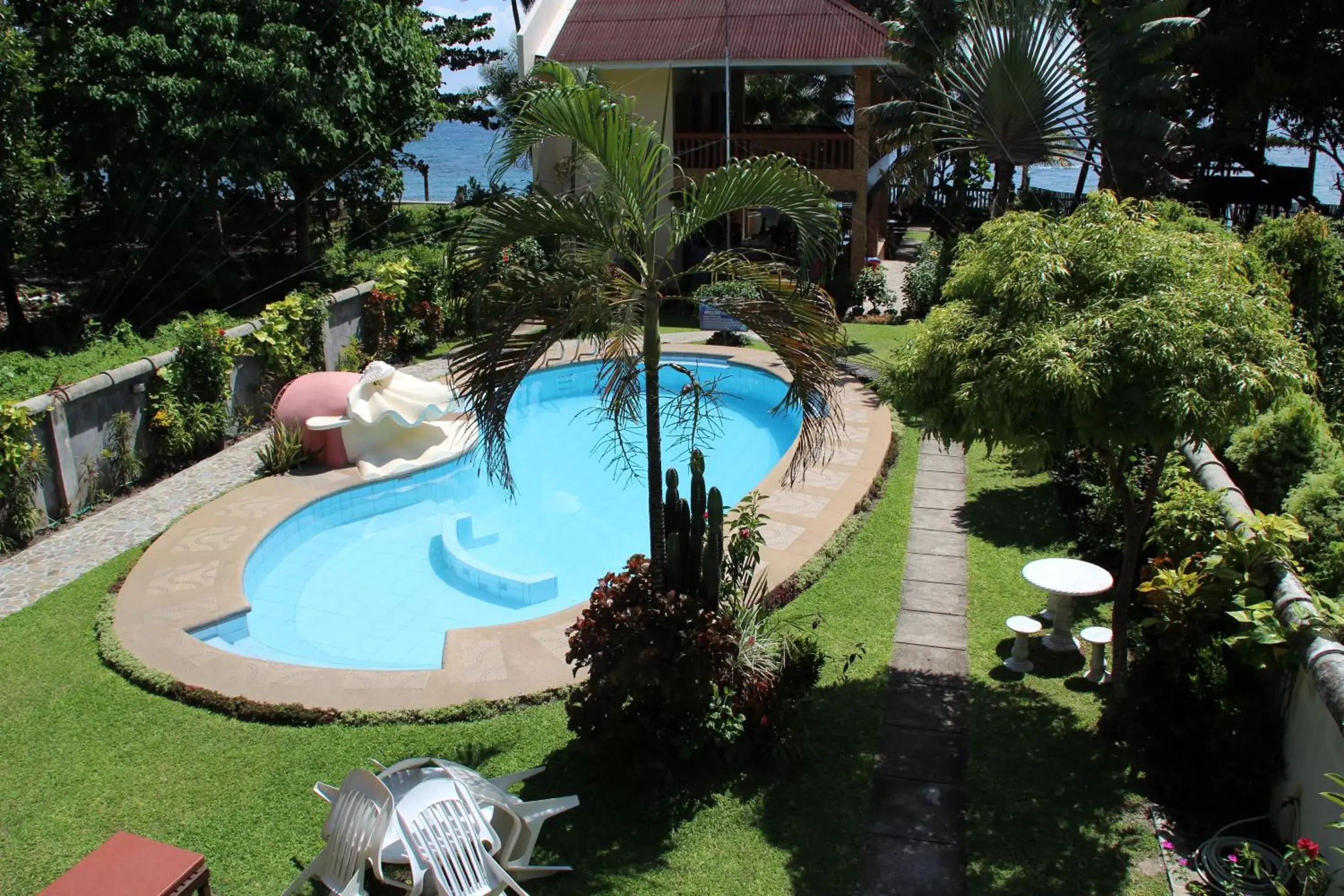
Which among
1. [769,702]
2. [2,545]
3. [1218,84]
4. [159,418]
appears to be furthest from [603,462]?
[1218,84]

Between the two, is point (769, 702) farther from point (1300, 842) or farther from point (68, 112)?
point (68, 112)

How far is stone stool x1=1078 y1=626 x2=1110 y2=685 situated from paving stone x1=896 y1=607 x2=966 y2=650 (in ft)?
3.61

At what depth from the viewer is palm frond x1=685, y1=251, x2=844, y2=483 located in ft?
23.9

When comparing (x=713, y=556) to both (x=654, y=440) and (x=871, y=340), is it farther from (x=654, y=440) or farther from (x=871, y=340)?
(x=871, y=340)

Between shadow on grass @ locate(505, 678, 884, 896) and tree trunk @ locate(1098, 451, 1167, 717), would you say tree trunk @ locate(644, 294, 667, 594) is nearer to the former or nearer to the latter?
shadow on grass @ locate(505, 678, 884, 896)

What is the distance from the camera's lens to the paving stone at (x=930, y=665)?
8836 millimetres

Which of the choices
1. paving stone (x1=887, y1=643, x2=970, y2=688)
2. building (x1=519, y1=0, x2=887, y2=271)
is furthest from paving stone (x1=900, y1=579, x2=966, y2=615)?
building (x1=519, y1=0, x2=887, y2=271)

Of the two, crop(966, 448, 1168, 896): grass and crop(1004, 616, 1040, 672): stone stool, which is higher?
crop(1004, 616, 1040, 672): stone stool

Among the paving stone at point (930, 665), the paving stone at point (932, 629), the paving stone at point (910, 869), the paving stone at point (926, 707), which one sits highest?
the paving stone at point (932, 629)

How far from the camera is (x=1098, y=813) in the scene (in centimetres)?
697

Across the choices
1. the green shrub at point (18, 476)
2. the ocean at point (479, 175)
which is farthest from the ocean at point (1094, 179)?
the green shrub at point (18, 476)

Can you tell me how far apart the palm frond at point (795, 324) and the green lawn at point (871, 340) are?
33.7 feet

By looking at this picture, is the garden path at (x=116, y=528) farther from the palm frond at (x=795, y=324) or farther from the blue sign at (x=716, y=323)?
the blue sign at (x=716, y=323)

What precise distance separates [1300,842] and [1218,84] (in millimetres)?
26361
